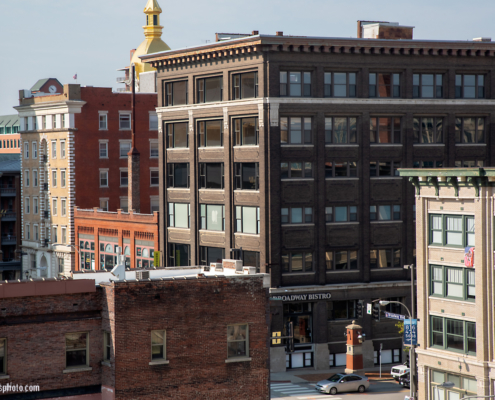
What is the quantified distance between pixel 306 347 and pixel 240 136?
59.4 feet

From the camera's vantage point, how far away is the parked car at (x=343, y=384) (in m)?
57.4

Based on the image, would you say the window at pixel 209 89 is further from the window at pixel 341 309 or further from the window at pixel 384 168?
the window at pixel 341 309

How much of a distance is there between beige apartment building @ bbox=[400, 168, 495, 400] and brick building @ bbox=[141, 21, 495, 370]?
57.8 feet

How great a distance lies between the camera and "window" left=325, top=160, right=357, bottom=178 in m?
65.2

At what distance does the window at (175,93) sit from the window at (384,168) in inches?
716

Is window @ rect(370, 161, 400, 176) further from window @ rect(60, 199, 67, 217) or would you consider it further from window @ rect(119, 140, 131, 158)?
window @ rect(60, 199, 67, 217)

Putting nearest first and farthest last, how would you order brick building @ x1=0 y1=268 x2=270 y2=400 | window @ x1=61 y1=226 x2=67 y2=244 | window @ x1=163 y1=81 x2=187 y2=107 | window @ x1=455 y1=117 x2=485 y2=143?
brick building @ x1=0 y1=268 x2=270 y2=400, window @ x1=455 y1=117 x2=485 y2=143, window @ x1=163 y1=81 x2=187 y2=107, window @ x1=61 y1=226 x2=67 y2=244

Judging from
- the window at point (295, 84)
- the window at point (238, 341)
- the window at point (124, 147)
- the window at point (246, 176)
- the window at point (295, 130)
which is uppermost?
the window at point (295, 84)

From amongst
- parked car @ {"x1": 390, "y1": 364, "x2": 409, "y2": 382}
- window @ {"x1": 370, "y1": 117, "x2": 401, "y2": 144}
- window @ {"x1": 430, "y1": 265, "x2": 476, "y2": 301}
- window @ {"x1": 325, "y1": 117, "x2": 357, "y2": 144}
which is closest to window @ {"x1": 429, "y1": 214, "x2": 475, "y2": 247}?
window @ {"x1": 430, "y1": 265, "x2": 476, "y2": 301}

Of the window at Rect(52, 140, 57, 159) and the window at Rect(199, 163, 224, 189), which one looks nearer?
the window at Rect(199, 163, 224, 189)

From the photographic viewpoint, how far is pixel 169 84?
2913 inches

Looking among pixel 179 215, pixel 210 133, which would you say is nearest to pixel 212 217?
pixel 179 215

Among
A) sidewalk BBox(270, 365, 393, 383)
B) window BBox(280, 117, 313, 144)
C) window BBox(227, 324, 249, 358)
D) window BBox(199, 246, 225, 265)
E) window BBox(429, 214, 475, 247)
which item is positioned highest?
window BBox(280, 117, 313, 144)

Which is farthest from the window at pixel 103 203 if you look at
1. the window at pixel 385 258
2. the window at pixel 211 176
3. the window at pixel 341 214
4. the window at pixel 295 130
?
the window at pixel 385 258
